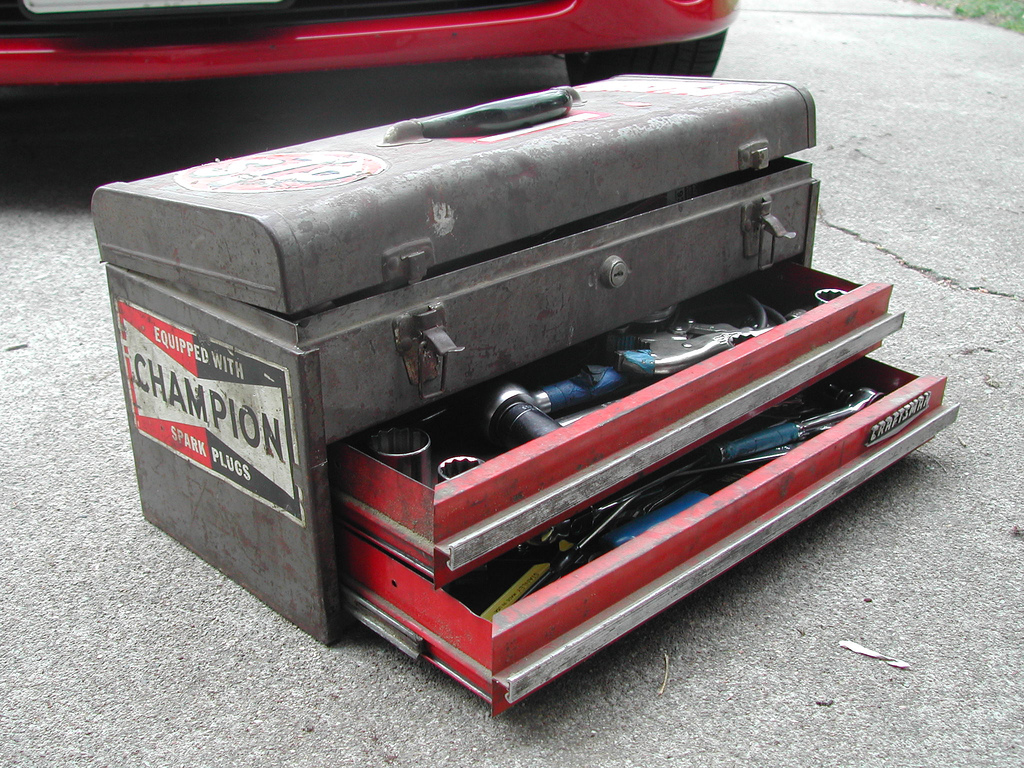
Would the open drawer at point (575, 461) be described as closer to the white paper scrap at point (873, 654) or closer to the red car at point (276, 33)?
the white paper scrap at point (873, 654)

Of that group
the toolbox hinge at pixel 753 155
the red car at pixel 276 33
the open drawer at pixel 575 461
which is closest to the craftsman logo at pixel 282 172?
the open drawer at pixel 575 461

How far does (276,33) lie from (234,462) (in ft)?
5.25

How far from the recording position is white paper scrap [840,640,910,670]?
4.27ft

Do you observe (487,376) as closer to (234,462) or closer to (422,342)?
(422,342)

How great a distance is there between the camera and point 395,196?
126 cm

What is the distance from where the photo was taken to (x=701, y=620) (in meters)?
1.38

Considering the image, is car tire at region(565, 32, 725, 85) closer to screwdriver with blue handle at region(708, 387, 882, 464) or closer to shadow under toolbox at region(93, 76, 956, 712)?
shadow under toolbox at region(93, 76, 956, 712)

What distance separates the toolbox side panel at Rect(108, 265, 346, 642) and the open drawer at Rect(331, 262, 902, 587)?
0.07 metres

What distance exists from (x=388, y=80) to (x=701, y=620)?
2.97 meters

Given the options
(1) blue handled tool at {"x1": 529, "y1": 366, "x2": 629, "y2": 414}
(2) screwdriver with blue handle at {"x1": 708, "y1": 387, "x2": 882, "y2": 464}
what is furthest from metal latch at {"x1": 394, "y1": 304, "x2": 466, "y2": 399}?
(2) screwdriver with blue handle at {"x1": 708, "y1": 387, "x2": 882, "y2": 464}

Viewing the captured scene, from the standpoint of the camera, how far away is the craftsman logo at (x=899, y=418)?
1601mm

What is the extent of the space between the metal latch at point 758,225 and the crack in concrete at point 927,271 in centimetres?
85

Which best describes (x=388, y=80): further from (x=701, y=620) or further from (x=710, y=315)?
(x=701, y=620)

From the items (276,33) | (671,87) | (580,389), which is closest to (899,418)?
(580,389)
